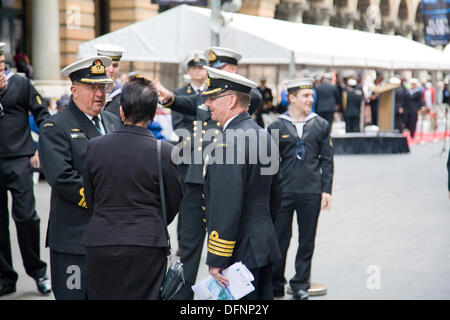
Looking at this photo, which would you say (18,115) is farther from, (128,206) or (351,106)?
(351,106)

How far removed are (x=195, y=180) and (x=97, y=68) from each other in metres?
1.80

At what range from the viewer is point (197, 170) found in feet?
20.1

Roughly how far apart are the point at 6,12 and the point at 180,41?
7.25 m

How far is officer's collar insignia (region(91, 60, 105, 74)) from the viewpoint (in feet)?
14.9

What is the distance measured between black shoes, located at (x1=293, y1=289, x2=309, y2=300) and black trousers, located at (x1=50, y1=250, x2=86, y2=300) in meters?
2.37

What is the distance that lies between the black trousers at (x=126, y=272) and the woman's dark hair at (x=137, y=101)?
0.67 meters

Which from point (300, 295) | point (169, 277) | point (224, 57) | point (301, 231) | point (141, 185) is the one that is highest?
point (224, 57)

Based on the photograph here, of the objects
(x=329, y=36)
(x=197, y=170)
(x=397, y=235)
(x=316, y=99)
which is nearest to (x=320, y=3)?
(x=329, y=36)

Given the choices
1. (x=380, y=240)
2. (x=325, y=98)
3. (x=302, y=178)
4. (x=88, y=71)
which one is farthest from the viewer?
(x=325, y=98)

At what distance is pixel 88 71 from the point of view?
14.9 feet

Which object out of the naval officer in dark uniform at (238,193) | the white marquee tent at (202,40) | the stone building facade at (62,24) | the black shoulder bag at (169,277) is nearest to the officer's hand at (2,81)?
the naval officer in dark uniform at (238,193)

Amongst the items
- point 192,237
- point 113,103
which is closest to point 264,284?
point 192,237
